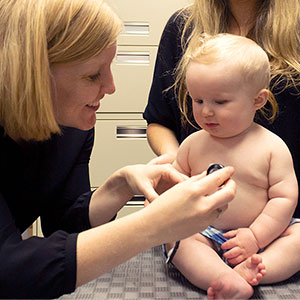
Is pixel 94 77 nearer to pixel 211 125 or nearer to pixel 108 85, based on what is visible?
pixel 108 85

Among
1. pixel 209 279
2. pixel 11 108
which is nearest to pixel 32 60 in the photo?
pixel 11 108

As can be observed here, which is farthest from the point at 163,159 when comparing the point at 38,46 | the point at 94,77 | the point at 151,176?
the point at 38,46

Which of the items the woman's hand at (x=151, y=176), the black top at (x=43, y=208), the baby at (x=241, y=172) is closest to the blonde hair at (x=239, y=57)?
the baby at (x=241, y=172)

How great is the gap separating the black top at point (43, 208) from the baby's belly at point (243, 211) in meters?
0.28

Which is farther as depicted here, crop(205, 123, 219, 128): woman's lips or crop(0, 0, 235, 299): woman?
crop(205, 123, 219, 128): woman's lips

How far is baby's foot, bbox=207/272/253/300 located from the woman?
0.46 ft

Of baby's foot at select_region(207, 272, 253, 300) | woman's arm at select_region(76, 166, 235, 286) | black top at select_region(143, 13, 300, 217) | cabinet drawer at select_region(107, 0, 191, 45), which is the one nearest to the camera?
woman's arm at select_region(76, 166, 235, 286)

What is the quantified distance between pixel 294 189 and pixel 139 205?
50.9 inches

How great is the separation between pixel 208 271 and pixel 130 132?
4.25 feet

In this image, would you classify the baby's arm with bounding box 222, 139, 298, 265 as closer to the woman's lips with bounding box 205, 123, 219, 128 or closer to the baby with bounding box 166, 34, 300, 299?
the baby with bounding box 166, 34, 300, 299

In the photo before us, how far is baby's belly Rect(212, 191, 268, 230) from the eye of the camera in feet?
2.77

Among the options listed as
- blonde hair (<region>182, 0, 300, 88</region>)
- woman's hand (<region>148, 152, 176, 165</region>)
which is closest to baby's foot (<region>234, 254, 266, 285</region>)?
woman's hand (<region>148, 152, 176, 165</region>)

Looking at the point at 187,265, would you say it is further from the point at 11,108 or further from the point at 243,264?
the point at 11,108

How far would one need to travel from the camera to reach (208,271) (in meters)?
0.76
